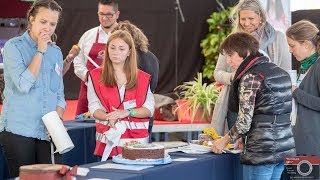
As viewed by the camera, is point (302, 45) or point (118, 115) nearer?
point (118, 115)

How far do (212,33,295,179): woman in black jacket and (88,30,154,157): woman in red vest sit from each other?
1.60ft

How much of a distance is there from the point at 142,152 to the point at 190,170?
0.29 m

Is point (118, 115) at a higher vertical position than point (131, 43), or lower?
lower

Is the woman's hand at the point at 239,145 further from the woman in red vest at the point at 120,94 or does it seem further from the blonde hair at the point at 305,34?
the blonde hair at the point at 305,34

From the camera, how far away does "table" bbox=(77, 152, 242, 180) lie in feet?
11.2

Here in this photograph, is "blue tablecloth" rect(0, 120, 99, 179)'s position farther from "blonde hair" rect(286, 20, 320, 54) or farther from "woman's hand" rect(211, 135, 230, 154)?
"blonde hair" rect(286, 20, 320, 54)

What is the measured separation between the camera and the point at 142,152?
3.73 m

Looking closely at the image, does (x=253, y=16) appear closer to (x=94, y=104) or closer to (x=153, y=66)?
(x=153, y=66)

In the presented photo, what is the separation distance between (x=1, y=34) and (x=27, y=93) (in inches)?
107

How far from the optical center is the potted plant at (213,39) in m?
12.0

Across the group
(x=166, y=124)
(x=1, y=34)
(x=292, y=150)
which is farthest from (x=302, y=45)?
(x=1, y=34)

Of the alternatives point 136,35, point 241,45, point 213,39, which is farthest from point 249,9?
point 213,39

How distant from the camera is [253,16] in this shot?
5160mm

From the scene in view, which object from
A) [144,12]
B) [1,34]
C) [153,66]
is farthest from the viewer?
[144,12]
